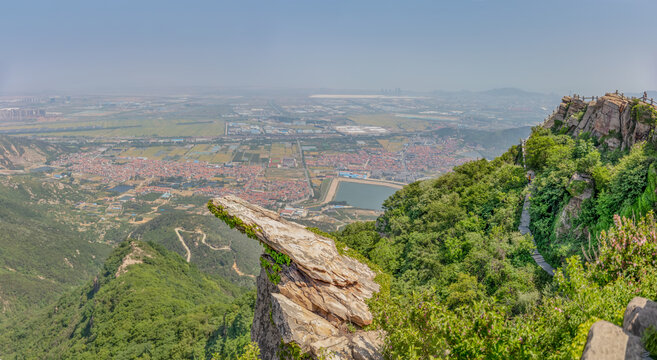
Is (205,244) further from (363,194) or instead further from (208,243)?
(363,194)

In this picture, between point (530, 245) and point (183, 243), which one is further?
point (183, 243)

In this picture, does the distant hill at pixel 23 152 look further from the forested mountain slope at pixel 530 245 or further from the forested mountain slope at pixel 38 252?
the forested mountain slope at pixel 530 245

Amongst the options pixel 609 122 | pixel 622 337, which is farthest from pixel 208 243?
pixel 622 337

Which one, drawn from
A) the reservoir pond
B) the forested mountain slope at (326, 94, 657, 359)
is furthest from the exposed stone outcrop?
the reservoir pond

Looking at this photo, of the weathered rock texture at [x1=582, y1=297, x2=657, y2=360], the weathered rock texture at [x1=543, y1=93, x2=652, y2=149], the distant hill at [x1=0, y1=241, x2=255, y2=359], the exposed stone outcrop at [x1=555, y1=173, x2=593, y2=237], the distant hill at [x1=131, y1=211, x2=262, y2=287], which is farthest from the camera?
the distant hill at [x1=131, y1=211, x2=262, y2=287]

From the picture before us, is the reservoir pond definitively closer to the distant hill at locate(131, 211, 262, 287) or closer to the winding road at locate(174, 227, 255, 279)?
the distant hill at locate(131, 211, 262, 287)

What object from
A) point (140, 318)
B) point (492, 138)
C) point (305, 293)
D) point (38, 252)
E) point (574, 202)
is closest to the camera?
point (305, 293)
